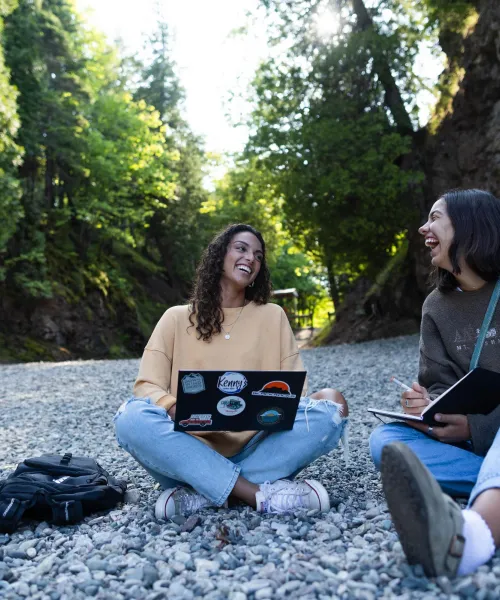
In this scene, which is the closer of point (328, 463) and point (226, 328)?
point (226, 328)

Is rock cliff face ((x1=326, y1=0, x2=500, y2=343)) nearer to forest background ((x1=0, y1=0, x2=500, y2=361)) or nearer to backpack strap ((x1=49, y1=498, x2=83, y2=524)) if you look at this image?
forest background ((x1=0, y1=0, x2=500, y2=361))

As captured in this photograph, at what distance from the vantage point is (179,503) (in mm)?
2881

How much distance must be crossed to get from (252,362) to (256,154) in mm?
13124

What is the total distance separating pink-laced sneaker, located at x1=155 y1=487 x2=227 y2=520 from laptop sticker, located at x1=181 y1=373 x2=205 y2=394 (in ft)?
1.91

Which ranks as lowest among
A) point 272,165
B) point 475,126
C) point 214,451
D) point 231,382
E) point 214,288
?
point 214,451

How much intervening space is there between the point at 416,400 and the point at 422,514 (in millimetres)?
991

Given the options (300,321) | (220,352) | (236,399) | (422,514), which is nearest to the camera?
(422,514)

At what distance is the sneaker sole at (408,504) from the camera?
6.08 ft

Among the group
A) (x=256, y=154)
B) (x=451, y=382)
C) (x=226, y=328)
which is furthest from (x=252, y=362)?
(x=256, y=154)

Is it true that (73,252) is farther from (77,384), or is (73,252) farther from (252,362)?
(252,362)

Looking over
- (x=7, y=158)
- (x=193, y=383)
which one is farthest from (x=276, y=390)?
(x=7, y=158)

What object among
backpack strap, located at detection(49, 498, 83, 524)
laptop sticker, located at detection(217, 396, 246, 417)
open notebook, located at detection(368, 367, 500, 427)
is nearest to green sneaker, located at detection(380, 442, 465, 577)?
open notebook, located at detection(368, 367, 500, 427)

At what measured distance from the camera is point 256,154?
15.7m

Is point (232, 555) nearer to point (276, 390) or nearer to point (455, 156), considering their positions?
point (276, 390)
